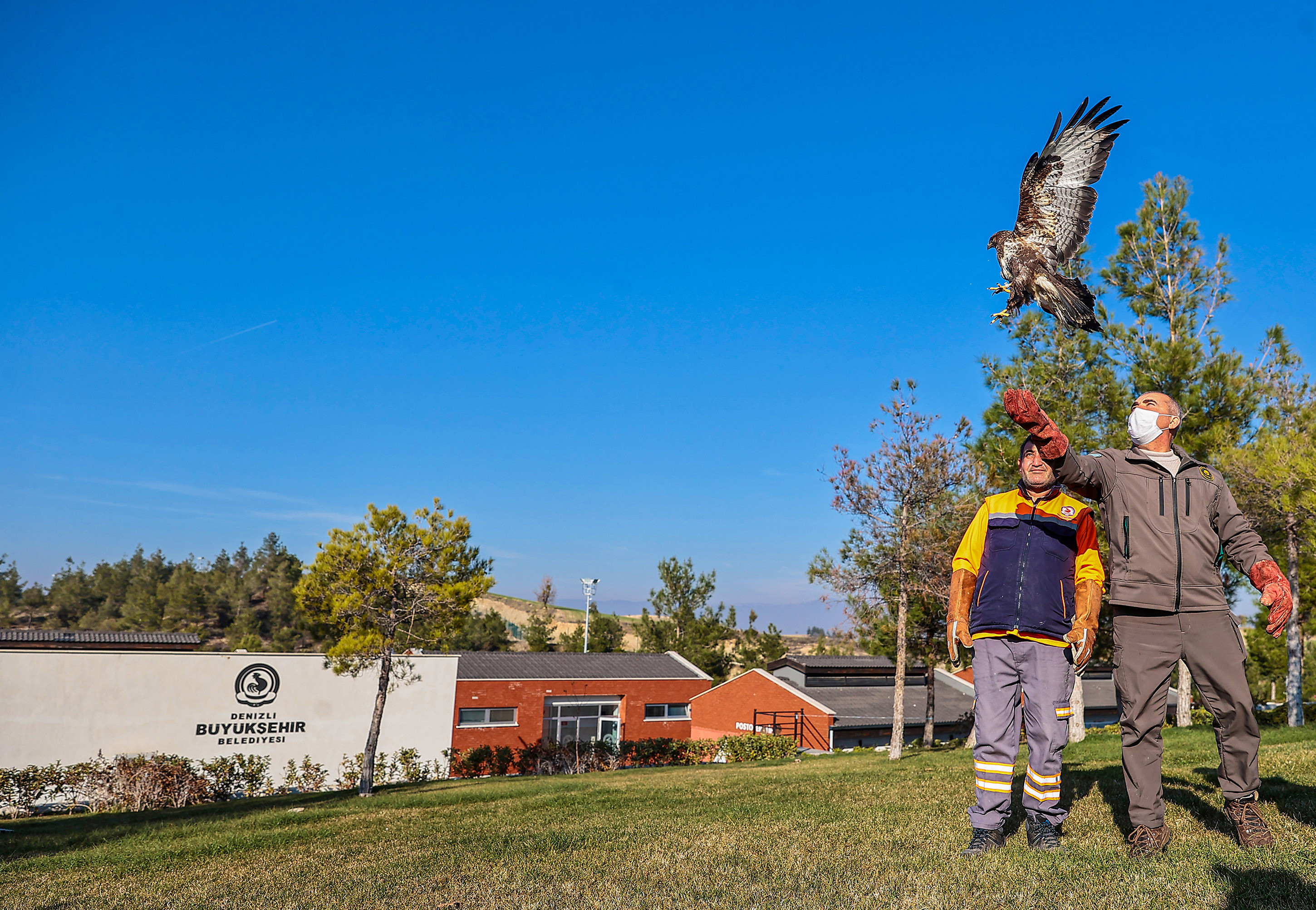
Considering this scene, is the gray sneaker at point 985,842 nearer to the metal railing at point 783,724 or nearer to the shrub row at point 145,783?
the shrub row at point 145,783

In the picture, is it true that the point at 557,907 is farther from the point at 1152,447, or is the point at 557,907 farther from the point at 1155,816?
the point at 1152,447

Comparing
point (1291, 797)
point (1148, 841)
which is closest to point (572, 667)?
point (1291, 797)

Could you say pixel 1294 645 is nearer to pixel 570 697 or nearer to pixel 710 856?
pixel 570 697

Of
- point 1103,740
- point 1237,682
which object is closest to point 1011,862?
point 1237,682

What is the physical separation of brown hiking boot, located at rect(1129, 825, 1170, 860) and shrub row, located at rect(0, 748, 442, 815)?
21700mm

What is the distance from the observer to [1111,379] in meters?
17.8

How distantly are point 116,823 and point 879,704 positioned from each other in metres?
33.2

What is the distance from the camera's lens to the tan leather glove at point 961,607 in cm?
507

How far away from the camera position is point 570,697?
3509 cm

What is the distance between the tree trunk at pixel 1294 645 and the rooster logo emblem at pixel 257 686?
2967cm

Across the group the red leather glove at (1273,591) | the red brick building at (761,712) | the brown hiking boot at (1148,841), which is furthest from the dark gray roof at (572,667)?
the red leather glove at (1273,591)

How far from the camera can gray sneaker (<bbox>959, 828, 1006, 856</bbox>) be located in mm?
4574

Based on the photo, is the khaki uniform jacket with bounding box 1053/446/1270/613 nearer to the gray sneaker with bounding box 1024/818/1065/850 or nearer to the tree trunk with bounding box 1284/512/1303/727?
the gray sneaker with bounding box 1024/818/1065/850

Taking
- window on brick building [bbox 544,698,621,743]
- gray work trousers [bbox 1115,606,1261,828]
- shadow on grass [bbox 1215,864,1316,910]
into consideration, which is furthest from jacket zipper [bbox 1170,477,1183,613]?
window on brick building [bbox 544,698,621,743]
